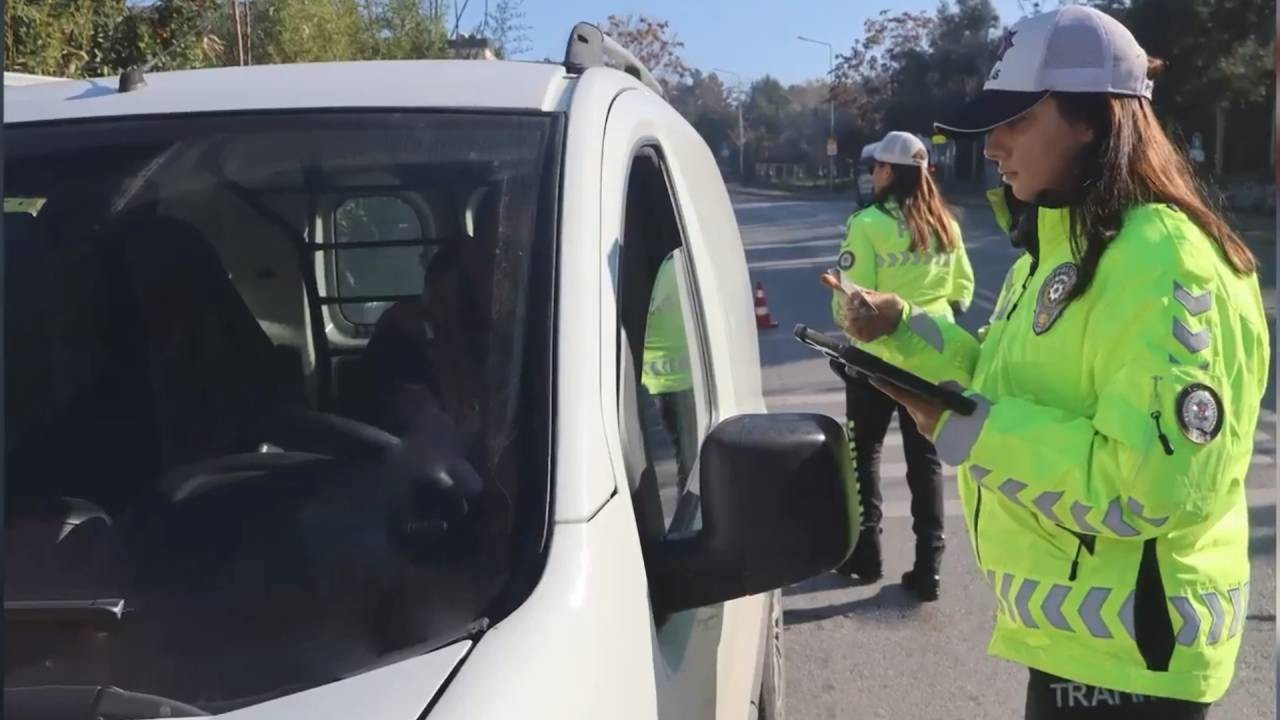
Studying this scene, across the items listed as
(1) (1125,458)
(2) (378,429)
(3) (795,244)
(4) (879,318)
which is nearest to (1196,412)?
(1) (1125,458)

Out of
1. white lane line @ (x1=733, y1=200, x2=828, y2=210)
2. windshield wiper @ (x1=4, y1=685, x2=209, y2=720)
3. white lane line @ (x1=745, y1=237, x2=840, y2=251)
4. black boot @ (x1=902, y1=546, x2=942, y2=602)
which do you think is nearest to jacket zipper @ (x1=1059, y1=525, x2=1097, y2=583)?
windshield wiper @ (x1=4, y1=685, x2=209, y2=720)

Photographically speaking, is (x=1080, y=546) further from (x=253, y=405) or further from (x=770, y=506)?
(x=253, y=405)

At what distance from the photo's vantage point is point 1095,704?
217cm

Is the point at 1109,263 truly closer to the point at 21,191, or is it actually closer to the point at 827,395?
the point at 21,191

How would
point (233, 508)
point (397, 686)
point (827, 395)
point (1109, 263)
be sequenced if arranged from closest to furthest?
point (397, 686) → point (233, 508) → point (1109, 263) → point (827, 395)

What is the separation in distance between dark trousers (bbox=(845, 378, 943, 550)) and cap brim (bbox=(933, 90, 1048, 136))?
3.00 m

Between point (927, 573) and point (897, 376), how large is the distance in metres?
3.37

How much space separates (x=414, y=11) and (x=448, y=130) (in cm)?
947

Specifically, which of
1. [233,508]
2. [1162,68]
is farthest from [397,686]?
[1162,68]

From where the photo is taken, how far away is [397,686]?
145 centimetres

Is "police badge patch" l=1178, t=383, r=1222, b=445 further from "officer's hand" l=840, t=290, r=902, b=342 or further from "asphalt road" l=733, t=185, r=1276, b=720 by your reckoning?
"asphalt road" l=733, t=185, r=1276, b=720

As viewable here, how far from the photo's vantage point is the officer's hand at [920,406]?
2.14 m

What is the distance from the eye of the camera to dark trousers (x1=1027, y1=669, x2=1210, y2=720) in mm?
2127

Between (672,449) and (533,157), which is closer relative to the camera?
(533,157)
